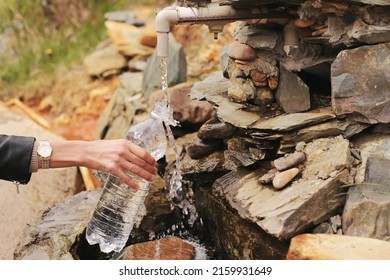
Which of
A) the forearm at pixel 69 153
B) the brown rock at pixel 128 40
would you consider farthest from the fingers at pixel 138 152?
the brown rock at pixel 128 40

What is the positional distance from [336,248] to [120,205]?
1.58 metres

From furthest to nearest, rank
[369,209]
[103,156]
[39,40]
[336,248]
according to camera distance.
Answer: [39,40] < [369,209] < [336,248] < [103,156]

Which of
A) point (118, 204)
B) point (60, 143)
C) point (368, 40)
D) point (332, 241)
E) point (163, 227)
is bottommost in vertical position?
point (163, 227)

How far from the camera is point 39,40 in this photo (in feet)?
30.5

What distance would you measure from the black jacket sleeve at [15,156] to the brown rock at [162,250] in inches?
43.5

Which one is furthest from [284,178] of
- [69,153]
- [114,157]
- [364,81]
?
[69,153]

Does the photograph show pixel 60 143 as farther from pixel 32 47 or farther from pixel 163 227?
pixel 32 47

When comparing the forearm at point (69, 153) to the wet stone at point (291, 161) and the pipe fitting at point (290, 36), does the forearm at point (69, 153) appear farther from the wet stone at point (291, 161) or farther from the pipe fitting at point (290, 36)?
the pipe fitting at point (290, 36)

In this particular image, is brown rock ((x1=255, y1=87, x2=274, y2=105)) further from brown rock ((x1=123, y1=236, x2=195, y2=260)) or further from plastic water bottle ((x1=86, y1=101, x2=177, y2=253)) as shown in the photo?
brown rock ((x1=123, y1=236, x2=195, y2=260))

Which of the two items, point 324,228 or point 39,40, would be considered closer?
point 324,228

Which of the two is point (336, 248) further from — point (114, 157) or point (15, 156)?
point (15, 156)
